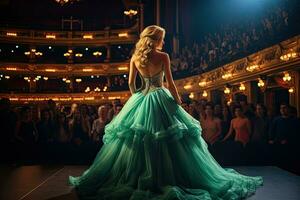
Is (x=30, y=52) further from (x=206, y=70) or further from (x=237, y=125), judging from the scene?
(x=237, y=125)

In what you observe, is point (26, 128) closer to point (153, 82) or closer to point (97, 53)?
point (153, 82)

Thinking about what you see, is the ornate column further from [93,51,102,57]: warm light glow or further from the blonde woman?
the blonde woman

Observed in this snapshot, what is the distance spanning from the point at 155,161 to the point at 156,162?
16mm

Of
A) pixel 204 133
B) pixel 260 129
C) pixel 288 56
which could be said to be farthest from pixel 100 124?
pixel 288 56

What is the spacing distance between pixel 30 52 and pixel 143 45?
36866mm

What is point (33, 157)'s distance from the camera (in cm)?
838

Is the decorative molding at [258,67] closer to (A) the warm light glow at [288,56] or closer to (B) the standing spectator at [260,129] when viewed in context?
(A) the warm light glow at [288,56]

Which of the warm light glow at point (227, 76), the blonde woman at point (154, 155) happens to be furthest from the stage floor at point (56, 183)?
the warm light glow at point (227, 76)

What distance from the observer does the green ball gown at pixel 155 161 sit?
4323mm

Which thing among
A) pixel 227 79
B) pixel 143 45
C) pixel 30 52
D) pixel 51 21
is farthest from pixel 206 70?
pixel 51 21

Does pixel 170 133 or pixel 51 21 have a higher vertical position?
pixel 51 21

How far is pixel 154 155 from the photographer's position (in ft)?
14.8

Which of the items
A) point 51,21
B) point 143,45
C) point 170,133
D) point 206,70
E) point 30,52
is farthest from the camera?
point 51,21

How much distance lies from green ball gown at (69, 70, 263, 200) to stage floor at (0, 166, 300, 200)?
1.09 ft
